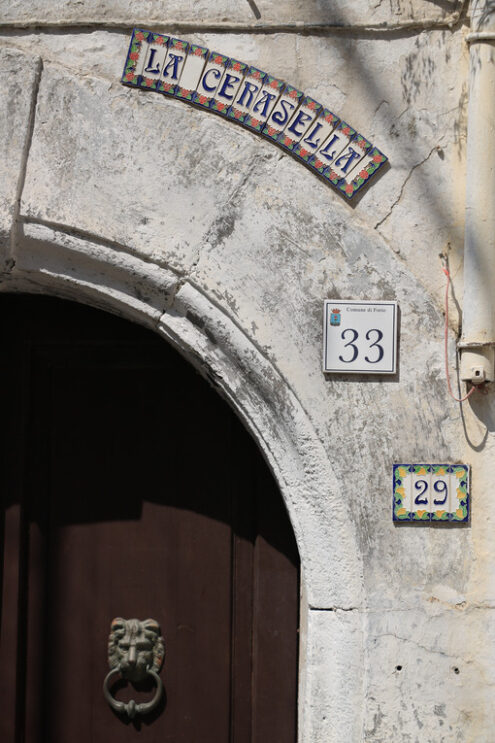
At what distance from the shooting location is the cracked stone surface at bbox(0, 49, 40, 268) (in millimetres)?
2729

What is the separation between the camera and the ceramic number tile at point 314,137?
2.73 m

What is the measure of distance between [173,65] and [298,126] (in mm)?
376

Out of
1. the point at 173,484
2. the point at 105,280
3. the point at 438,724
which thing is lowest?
the point at 438,724

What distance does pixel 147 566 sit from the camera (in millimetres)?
3006

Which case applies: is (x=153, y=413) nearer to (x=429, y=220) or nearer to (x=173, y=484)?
(x=173, y=484)

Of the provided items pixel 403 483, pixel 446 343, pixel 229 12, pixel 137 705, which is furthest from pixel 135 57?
pixel 137 705

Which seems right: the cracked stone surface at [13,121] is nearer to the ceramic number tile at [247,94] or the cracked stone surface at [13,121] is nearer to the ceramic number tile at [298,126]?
the ceramic number tile at [247,94]

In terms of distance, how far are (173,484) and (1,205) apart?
3.05ft

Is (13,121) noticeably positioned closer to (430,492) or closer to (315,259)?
(315,259)

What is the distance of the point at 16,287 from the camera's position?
2975 millimetres

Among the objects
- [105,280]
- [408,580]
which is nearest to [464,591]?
[408,580]

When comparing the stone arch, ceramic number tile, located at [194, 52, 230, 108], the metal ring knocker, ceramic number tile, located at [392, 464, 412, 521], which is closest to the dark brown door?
the metal ring knocker

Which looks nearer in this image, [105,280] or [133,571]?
[105,280]

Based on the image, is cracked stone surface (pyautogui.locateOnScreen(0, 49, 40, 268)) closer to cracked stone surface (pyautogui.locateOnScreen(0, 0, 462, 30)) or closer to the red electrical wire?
cracked stone surface (pyautogui.locateOnScreen(0, 0, 462, 30))
